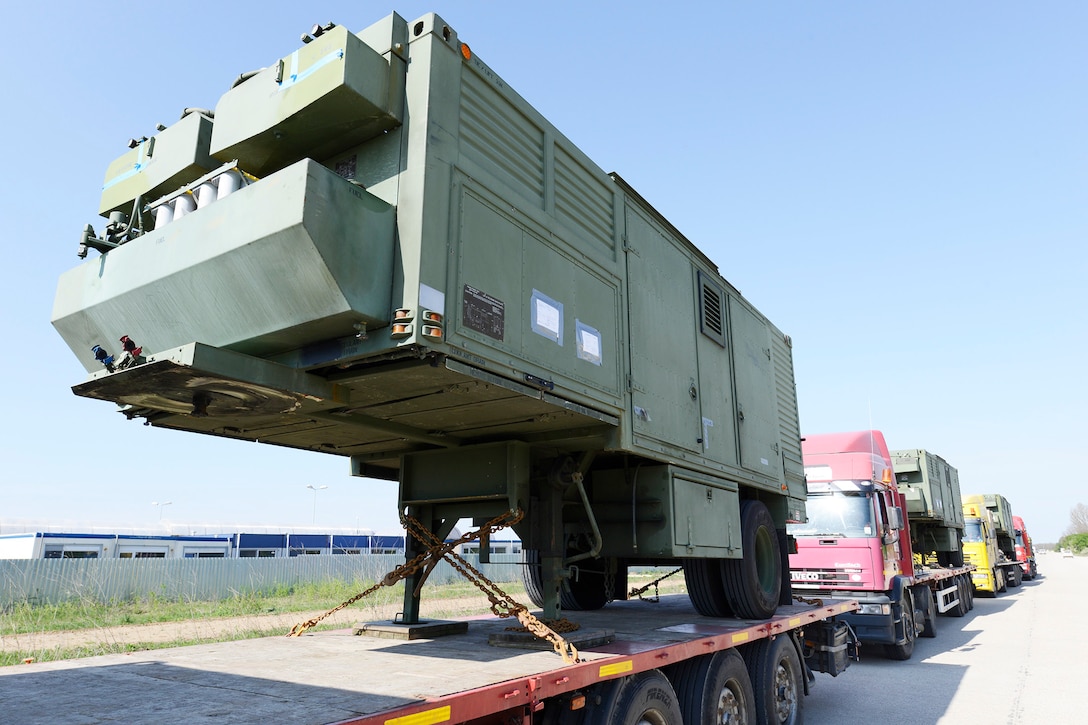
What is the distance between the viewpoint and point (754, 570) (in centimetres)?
762

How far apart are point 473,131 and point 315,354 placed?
5.53 feet

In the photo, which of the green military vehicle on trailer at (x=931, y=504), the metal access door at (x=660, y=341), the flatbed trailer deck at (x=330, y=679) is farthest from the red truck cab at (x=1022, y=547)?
the flatbed trailer deck at (x=330, y=679)

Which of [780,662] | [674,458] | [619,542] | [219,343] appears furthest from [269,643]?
[780,662]

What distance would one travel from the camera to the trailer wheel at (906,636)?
11898 mm

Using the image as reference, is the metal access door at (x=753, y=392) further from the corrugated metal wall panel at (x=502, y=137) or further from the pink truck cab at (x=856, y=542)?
the corrugated metal wall panel at (x=502, y=137)

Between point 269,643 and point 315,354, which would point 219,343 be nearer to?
point 315,354

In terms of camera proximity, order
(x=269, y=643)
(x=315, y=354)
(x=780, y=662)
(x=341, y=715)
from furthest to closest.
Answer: (x=780, y=662)
(x=269, y=643)
(x=315, y=354)
(x=341, y=715)

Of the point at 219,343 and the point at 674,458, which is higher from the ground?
the point at 219,343

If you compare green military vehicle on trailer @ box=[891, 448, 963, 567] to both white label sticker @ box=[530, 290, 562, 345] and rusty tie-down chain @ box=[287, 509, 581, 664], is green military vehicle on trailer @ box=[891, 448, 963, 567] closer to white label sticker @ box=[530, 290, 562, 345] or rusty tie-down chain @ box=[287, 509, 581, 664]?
rusty tie-down chain @ box=[287, 509, 581, 664]

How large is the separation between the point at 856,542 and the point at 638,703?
841 cm

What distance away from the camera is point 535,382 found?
4574 mm

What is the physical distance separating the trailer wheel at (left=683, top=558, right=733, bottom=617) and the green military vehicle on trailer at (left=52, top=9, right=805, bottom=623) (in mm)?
782

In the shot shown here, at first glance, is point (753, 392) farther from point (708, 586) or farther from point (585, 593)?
point (585, 593)

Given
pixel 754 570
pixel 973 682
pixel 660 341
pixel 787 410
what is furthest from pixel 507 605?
pixel 973 682
